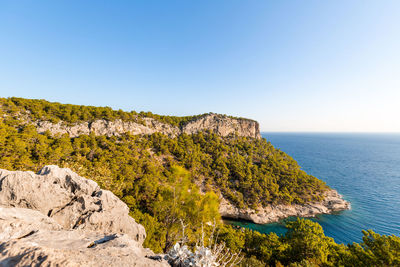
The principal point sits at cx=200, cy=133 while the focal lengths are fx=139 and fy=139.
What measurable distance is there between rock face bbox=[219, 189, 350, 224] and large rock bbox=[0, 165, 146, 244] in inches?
1312

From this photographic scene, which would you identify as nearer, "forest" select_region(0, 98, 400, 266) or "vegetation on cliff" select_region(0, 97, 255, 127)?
"forest" select_region(0, 98, 400, 266)

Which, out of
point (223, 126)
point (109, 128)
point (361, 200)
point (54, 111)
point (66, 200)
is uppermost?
point (54, 111)

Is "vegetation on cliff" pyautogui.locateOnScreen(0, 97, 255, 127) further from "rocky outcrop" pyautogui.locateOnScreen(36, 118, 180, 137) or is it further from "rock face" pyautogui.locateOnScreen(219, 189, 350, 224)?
"rock face" pyautogui.locateOnScreen(219, 189, 350, 224)

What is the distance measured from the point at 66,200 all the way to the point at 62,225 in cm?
178

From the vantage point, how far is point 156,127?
5616cm

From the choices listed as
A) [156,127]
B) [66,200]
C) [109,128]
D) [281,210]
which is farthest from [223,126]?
[66,200]

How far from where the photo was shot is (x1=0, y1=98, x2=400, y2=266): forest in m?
15.1

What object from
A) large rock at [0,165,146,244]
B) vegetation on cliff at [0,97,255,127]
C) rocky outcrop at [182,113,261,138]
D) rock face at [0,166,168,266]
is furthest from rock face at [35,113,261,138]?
rock face at [0,166,168,266]

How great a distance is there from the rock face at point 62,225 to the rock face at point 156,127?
36168 mm

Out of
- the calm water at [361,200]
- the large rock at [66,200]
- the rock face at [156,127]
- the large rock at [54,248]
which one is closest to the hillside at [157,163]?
the rock face at [156,127]

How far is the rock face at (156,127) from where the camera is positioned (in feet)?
119

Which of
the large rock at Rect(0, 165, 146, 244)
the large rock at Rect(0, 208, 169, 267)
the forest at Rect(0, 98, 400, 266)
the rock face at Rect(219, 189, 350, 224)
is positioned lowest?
the rock face at Rect(219, 189, 350, 224)

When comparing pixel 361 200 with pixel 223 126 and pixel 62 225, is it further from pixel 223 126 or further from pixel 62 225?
pixel 62 225

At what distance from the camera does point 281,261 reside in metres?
18.4
